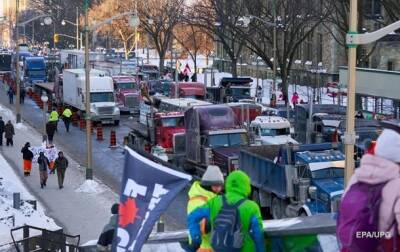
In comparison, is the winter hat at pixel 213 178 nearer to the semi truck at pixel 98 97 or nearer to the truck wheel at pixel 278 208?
the truck wheel at pixel 278 208

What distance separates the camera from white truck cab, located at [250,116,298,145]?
Answer: 99.0 ft

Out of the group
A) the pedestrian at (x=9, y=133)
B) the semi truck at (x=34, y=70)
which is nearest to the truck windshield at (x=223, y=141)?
the pedestrian at (x=9, y=133)

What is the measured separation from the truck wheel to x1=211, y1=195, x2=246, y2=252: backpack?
1367cm

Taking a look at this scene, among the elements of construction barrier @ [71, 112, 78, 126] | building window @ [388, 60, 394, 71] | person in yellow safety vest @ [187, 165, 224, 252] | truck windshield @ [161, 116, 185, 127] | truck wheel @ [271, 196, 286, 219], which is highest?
building window @ [388, 60, 394, 71]

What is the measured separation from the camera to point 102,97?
47.5 meters

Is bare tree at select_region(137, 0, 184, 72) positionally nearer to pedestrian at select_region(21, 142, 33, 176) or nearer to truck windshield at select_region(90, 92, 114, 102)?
truck windshield at select_region(90, 92, 114, 102)

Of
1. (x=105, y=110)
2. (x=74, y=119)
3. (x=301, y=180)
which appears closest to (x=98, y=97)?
(x=105, y=110)

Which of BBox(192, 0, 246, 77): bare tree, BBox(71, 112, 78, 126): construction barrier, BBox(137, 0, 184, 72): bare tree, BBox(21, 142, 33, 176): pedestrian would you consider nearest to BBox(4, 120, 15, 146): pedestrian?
BBox(21, 142, 33, 176): pedestrian

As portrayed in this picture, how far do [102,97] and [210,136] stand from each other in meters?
20.9

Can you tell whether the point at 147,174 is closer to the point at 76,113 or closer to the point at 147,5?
the point at 76,113

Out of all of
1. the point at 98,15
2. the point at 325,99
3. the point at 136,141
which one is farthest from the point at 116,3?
the point at 136,141

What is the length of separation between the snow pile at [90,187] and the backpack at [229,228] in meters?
19.3

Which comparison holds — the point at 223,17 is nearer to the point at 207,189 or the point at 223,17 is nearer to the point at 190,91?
the point at 190,91

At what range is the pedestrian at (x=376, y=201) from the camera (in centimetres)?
436
